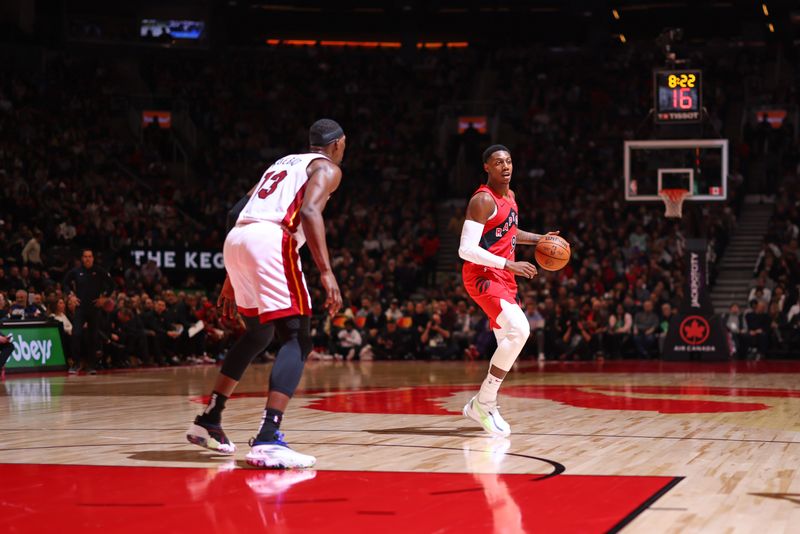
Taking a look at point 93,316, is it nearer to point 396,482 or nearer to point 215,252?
point 215,252

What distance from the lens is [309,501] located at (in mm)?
4297

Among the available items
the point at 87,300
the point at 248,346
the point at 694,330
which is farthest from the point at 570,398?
the point at 694,330

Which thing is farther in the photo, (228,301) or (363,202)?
(363,202)

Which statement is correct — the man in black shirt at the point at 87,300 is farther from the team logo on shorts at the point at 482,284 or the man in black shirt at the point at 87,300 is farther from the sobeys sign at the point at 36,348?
the team logo on shorts at the point at 482,284

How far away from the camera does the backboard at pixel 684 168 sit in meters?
17.5

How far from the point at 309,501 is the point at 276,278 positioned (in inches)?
56.9

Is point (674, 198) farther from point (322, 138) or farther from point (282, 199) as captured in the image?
point (282, 199)

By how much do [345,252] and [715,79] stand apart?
1383cm

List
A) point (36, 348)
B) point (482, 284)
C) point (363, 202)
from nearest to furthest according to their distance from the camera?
point (482, 284) < point (36, 348) < point (363, 202)

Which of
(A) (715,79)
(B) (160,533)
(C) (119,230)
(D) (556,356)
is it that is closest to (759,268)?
(D) (556,356)

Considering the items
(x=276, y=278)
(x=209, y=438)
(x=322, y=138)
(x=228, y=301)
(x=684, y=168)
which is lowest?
Result: (x=209, y=438)

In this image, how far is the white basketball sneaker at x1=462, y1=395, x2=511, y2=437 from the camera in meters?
6.86

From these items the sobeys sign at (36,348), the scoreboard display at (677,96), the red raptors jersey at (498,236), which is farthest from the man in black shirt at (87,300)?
the scoreboard display at (677,96)

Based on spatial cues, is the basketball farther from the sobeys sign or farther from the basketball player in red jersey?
the sobeys sign
